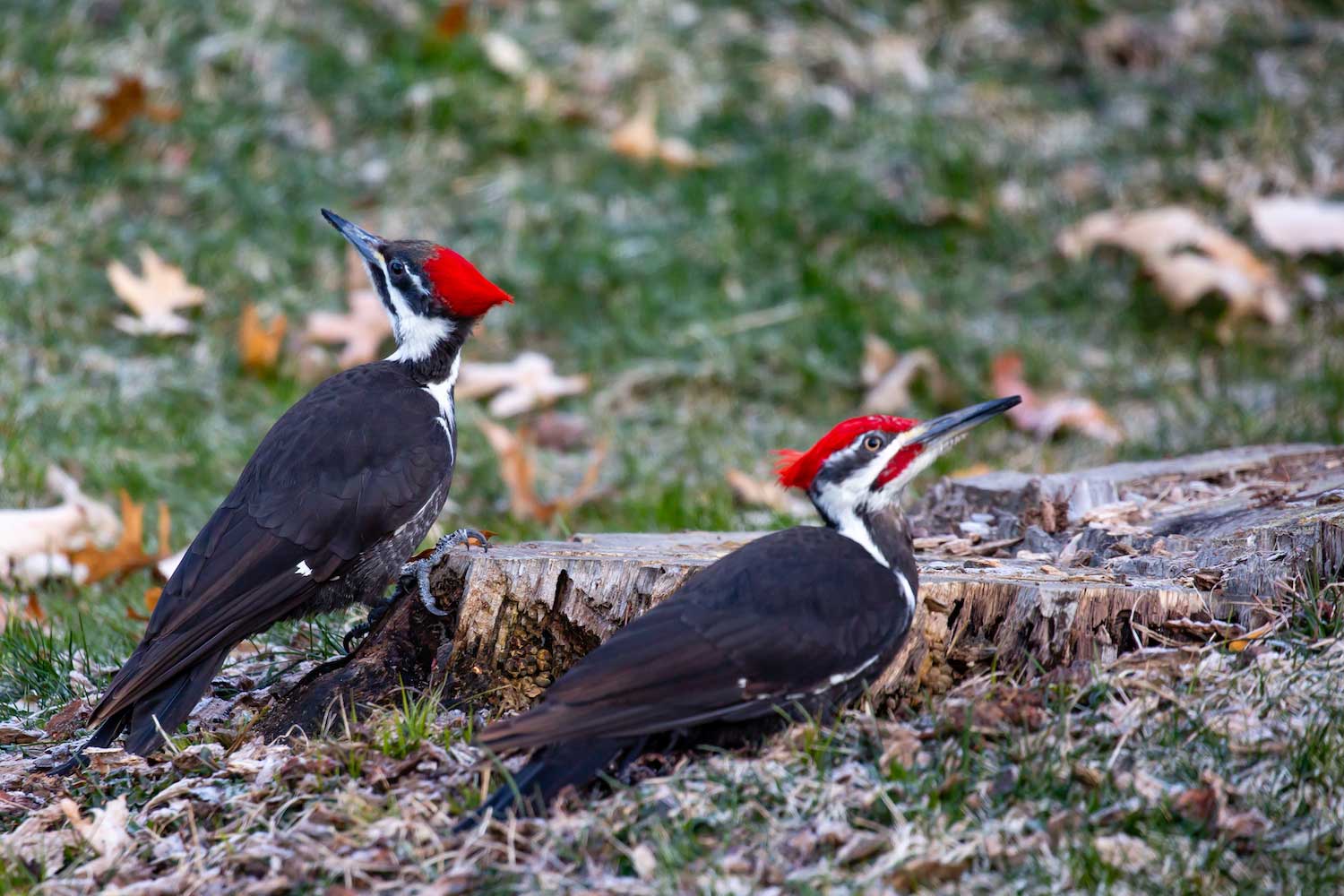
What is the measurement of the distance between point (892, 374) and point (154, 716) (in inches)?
161

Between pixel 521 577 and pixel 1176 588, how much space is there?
1559mm

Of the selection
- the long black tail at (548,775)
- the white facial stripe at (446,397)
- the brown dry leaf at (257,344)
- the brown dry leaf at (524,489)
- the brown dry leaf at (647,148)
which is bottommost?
the brown dry leaf at (524,489)

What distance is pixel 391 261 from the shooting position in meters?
4.74

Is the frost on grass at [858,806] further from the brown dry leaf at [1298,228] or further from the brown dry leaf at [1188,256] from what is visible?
the brown dry leaf at [1298,228]

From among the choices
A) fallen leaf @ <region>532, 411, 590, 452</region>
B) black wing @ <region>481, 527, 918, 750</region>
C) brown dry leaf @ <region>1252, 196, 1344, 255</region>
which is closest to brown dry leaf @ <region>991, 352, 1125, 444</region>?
brown dry leaf @ <region>1252, 196, 1344, 255</region>

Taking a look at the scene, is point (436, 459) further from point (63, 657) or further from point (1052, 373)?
point (1052, 373)

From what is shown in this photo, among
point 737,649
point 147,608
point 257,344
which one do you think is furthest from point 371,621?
point 257,344

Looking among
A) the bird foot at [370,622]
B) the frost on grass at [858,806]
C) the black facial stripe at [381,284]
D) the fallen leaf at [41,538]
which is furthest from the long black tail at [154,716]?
the fallen leaf at [41,538]

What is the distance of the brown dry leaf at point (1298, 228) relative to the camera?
289 inches

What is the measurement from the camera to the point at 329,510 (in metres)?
4.04

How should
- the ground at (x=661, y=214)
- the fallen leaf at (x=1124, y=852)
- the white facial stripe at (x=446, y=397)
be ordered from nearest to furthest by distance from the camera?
the fallen leaf at (x=1124, y=852), the white facial stripe at (x=446, y=397), the ground at (x=661, y=214)

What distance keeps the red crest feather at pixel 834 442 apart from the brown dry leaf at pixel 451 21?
548 cm

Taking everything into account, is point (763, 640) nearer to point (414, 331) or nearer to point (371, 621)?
point (371, 621)

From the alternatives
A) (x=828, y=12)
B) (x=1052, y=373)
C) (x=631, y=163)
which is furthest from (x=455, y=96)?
(x=1052, y=373)
